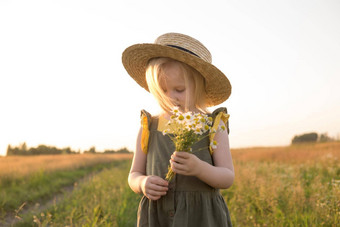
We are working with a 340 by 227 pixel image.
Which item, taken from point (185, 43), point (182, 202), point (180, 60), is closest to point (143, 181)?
point (182, 202)

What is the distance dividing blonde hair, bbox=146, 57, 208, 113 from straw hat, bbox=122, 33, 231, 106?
0.06 meters

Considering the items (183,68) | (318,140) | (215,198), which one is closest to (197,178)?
(215,198)

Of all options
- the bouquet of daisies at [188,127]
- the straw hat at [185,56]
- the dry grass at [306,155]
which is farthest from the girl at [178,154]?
the dry grass at [306,155]

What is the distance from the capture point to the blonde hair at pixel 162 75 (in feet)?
7.49

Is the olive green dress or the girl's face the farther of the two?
the girl's face

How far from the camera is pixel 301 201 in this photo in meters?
4.21

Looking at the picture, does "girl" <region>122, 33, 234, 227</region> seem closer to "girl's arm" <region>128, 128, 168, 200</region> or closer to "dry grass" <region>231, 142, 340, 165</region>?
"girl's arm" <region>128, 128, 168, 200</region>

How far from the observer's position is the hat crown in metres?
2.34

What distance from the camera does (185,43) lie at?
7.73ft

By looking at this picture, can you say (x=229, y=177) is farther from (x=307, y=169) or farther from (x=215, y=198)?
(x=307, y=169)

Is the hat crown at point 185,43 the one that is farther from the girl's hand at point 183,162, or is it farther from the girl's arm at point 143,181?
the girl's hand at point 183,162

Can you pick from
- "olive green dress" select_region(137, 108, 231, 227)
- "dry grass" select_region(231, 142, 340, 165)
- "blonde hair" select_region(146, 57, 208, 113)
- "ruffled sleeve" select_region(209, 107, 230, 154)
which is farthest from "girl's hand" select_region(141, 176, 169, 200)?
"dry grass" select_region(231, 142, 340, 165)

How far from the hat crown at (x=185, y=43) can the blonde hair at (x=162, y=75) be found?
0.13 metres

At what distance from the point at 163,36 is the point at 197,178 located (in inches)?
50.3
